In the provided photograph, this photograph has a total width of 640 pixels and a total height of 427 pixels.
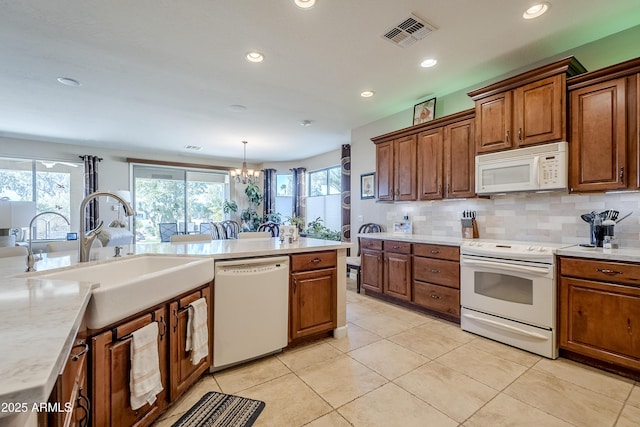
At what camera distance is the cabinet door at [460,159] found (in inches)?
132

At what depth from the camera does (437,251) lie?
3.32m

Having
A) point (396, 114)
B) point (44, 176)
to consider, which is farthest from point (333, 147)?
point (44, 176)

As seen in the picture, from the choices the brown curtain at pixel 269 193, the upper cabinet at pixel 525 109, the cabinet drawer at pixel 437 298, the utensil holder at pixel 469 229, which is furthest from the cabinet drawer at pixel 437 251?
the brown curtain at pixel 269 193

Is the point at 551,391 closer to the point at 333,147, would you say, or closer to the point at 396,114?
the point at 396,114

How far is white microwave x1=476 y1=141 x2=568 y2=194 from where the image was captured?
2.61 m

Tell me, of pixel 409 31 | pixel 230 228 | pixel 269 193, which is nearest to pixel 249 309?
pixel 409 31

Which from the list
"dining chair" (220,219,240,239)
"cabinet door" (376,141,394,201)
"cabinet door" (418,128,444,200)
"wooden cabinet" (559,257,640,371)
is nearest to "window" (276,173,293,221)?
"dining chair" (220,219,240,239)

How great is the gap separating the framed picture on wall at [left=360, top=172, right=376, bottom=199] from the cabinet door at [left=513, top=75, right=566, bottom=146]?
237cm

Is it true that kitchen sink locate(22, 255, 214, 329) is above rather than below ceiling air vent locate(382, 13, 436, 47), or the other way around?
below

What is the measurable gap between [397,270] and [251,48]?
3000 millimetres

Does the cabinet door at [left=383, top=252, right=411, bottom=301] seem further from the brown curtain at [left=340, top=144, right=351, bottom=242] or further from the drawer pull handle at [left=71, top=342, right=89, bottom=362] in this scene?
the drawer pull handle at [left=71, top=342, right=89, bottom=362]

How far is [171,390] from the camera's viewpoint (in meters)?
1.75

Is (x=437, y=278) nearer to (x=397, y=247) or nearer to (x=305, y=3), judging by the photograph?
(x=397, y=247)

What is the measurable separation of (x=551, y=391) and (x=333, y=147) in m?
5.77
